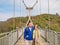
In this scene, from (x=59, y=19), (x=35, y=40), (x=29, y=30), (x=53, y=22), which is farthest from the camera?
(x=59, y=19)

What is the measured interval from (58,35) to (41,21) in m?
12.0

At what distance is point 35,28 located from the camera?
7.48 meters

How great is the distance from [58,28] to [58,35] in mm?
6168

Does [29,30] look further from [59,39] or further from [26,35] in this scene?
[59,39]

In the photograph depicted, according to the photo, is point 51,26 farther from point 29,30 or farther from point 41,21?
point 29,30

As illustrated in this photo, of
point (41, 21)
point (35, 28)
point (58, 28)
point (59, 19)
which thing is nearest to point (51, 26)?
point (58, 28)

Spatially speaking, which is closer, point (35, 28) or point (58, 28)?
point (35, 28)

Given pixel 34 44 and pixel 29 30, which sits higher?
pixel 29 30

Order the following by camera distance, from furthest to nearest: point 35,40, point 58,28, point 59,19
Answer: point 59,19, point 58,28, point 35,40

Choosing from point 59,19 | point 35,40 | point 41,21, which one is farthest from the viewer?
point 41,21

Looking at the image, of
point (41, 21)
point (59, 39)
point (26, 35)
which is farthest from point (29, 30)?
point (41, 21)

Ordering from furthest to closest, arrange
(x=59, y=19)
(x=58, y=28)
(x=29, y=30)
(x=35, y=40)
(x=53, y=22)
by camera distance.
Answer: (x=59, y=19), (x=53, y=22), (x=58, y=28), (x=35, y=40), (x=29, y=30)

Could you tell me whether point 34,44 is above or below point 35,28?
below

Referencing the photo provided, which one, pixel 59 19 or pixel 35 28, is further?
pixel 59 19
